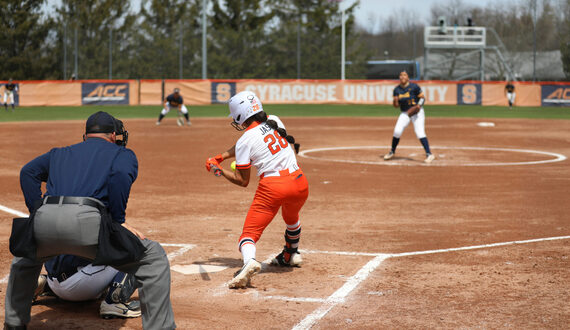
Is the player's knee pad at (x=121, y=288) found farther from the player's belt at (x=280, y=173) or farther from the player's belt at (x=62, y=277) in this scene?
the player's belt at (x=280, y=173)

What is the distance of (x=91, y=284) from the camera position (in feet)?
19.9

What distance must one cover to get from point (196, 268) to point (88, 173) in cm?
279

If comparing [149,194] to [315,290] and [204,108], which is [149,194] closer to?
[315,290]

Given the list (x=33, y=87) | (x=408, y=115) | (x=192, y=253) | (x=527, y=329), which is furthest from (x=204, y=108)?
(x=527, y=329)

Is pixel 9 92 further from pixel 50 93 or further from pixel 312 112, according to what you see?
pixel 312 112

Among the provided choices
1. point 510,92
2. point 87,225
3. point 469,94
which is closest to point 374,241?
point 87,225

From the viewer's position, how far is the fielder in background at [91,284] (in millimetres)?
6020

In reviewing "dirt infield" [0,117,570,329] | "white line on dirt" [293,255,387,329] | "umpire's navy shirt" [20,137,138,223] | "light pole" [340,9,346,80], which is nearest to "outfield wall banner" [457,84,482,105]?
"light pole" [340,9,346,80]

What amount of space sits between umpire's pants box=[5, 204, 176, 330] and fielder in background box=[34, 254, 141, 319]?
581 millimetres

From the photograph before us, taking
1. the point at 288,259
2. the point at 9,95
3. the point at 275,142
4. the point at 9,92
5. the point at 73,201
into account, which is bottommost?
the point at 288,259

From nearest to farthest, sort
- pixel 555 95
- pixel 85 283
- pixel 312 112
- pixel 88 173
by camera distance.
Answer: pixel 88 173 < pixel 85 283 < pixel 312 112 < pixel 555 95

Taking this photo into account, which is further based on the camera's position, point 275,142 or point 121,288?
point 275,142

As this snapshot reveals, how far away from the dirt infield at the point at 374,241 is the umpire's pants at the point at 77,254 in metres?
0.60

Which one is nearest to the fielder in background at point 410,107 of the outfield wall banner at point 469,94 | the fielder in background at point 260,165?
the fielder in background at point 260,165
